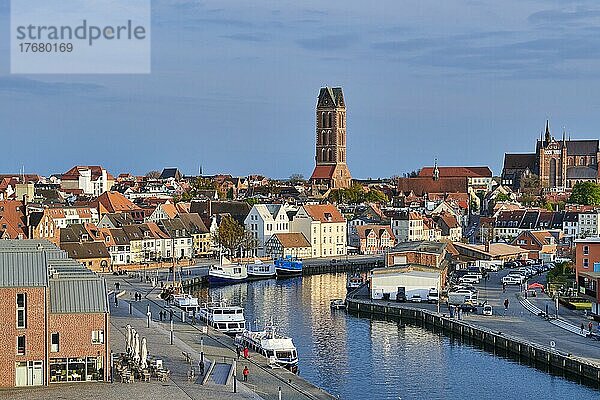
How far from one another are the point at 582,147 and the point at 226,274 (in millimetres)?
92352

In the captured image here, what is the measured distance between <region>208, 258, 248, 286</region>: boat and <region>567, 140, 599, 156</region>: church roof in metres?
89.8

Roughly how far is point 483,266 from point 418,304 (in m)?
19.6

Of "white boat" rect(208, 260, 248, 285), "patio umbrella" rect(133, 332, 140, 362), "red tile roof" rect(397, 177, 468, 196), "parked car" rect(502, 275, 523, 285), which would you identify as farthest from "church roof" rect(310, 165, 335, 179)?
"patio umbrella" rect(133, 332, 140, 362)

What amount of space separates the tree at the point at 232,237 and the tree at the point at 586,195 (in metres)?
49.9

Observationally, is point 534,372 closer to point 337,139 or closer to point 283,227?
point 283,227

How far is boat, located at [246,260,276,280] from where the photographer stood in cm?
6191

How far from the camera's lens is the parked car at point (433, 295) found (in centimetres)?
4631

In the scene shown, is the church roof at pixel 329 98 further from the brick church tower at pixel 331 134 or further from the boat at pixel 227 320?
the boat at pixel 227 320

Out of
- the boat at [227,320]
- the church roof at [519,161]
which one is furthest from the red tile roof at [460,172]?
the boat at [227,320]

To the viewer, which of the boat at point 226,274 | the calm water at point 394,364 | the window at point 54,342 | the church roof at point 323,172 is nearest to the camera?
the window at point 54,342

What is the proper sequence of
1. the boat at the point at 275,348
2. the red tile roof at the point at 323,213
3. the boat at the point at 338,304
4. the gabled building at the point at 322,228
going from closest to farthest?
the boat at the point at 275,348
the boat at the point at 338,304
the gabled building at the point at 322,228
the red tile roof at the point at 323,213

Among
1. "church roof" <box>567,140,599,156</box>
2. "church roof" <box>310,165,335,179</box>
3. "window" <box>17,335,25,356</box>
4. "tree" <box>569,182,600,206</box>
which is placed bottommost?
"window" <box>17,335,25,356</box>

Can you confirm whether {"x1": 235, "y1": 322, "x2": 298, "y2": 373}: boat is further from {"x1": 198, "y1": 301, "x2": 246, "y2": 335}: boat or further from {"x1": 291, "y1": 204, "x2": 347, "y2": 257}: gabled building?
{"x1": 291, "y1": 204, "x2": 347, "y2": 257}: gabled building

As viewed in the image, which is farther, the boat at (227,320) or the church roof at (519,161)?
the church roof at (519,161)
